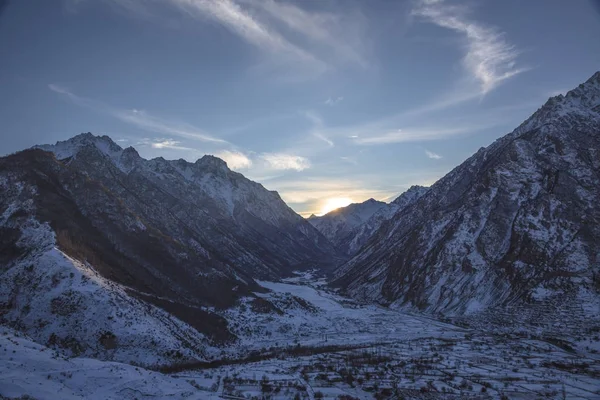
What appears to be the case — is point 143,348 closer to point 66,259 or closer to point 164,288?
point 66,259

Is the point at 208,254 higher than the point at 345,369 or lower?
higher

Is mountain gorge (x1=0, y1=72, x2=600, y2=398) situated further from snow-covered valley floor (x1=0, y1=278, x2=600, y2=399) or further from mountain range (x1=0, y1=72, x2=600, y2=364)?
snow-covered valley floor (x1=0, y1=278, x2=600, y2=399)

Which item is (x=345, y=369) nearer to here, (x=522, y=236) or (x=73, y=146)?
(x=522, y=236)

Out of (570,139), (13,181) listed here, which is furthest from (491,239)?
(13,181)

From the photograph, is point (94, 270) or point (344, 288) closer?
point (94, 270)

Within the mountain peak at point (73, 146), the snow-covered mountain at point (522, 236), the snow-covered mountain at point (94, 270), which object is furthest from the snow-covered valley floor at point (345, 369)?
the mountain peak at point (73, 146)

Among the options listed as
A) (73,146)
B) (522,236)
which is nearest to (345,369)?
(522,236)
